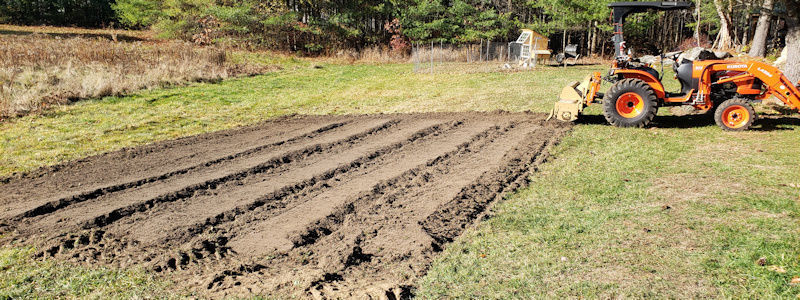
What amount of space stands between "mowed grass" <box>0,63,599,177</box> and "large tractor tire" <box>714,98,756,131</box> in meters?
3.52

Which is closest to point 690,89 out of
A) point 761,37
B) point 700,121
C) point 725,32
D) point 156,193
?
point 700,121

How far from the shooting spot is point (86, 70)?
12734 mm

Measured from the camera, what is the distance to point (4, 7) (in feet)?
109

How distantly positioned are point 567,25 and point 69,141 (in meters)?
24.8

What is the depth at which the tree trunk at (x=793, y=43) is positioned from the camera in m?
8.68

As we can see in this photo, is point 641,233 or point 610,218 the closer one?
point 641,233

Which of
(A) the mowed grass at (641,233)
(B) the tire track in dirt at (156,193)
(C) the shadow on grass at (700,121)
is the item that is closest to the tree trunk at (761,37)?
(C) the shadow on grass at (700,121)

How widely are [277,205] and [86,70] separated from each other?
11062 mm

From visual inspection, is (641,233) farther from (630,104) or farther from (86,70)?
(86,70)

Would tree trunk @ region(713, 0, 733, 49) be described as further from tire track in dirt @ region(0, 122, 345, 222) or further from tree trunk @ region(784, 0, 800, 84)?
tire track in dirt @ region(0, 122, 345, 222)

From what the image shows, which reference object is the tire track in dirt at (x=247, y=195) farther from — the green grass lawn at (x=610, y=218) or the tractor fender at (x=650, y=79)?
the tractor fender at (x=650, y=79)

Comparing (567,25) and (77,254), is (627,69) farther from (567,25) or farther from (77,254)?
(567,25)

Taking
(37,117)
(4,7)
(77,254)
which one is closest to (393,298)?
(77,254)

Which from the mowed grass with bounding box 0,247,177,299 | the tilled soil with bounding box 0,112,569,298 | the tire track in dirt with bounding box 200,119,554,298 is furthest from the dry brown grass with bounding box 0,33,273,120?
the tire track in dirt with bounding box 200,119,554,298
